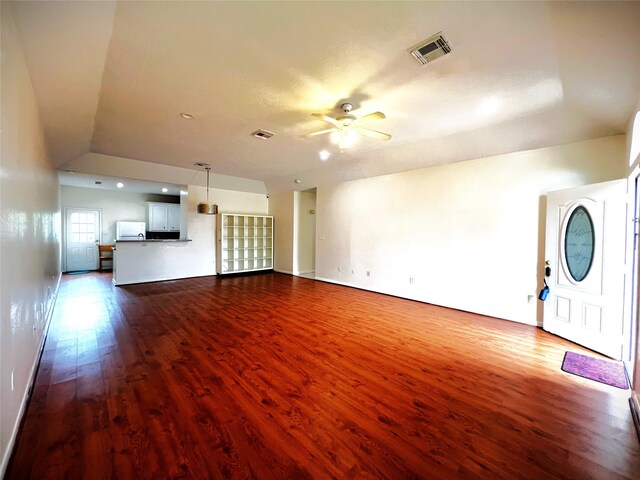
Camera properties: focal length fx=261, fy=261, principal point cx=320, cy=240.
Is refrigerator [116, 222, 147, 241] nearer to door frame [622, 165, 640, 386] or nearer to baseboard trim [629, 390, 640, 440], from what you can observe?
baseboard trim [629, 390, 640, 440]

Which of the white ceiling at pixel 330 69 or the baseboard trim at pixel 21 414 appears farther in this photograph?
the white ceiling at pixel 330 69

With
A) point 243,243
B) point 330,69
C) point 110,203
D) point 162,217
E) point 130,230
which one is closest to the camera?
point 330,69

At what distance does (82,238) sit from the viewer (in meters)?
8.38

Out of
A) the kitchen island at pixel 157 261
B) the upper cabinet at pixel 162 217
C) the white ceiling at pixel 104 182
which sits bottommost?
the kitchen island at pixel 157 261

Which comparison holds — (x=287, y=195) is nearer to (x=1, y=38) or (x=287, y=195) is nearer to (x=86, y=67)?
(x=86, y=67)

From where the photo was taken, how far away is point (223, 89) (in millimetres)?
2826

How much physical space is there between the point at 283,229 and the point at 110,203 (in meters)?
5.94

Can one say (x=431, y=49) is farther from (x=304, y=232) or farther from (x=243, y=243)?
(x=243, y=243)

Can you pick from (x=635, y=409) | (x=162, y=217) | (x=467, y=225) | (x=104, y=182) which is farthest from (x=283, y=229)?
(x=635, y=409)

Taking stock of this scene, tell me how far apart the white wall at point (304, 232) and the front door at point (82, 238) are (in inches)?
260

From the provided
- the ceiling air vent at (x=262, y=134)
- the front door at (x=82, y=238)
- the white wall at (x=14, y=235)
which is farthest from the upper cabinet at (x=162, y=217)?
the white wall at (x=14, y=235)

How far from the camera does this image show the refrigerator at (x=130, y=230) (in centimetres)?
872

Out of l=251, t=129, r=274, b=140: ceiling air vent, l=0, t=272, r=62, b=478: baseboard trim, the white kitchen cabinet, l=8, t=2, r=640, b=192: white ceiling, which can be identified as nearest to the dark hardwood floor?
l=0, t=272, r=62, b=478: baseboard trim

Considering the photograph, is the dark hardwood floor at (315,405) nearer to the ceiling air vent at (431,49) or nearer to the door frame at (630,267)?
the door frame at (630,267)
